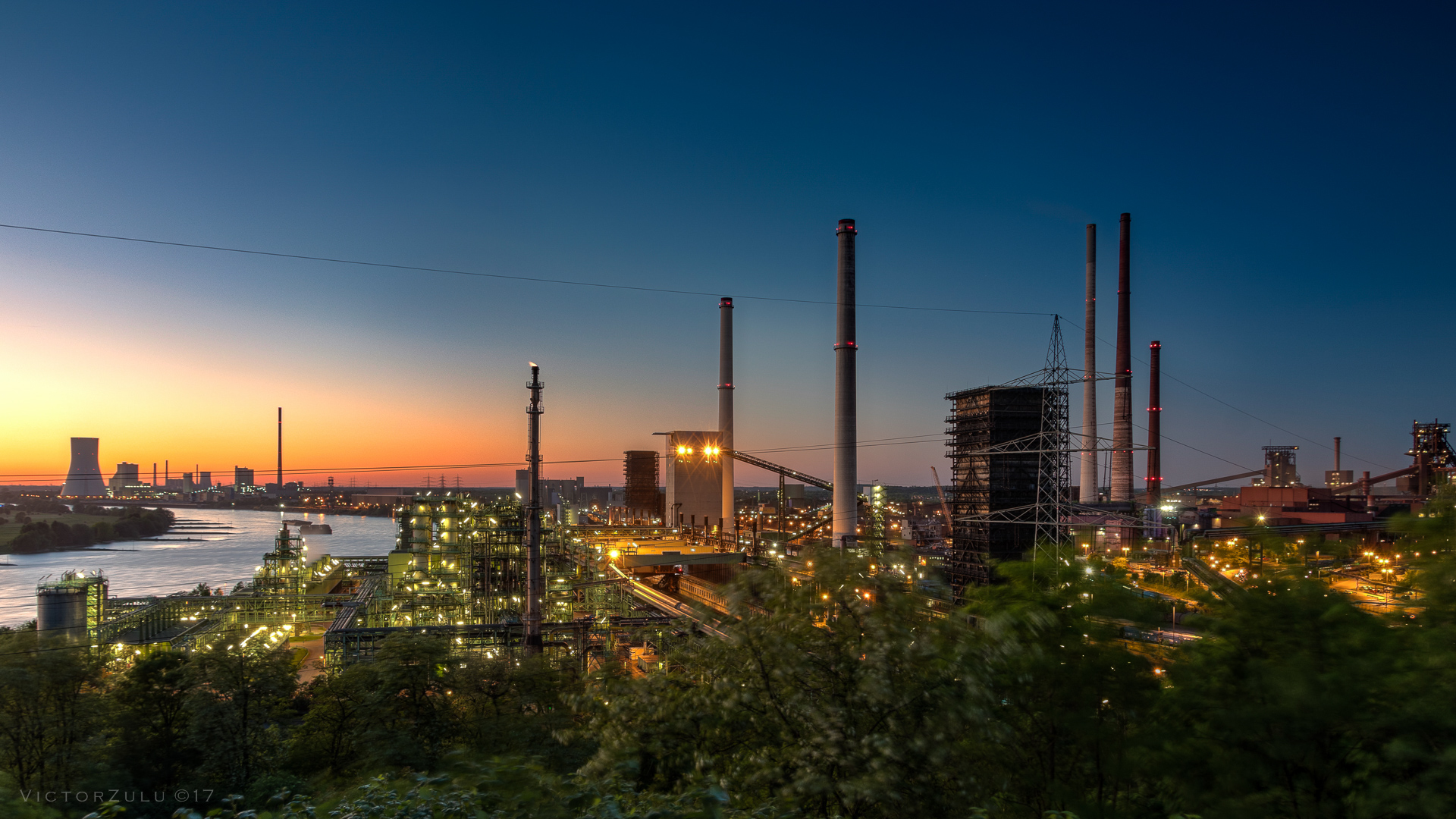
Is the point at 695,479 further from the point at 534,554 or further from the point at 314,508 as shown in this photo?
the point at 314,508

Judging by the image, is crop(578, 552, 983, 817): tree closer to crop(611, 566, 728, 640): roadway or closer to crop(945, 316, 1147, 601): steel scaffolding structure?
crop(611, 566, 728, 640): roadway

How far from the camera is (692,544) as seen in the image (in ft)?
147

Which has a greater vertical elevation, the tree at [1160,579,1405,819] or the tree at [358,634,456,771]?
the tree at [1160,579,1405,819]

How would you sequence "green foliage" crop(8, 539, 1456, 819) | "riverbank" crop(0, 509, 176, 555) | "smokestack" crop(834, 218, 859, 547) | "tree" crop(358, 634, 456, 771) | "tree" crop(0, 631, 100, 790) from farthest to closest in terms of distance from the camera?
"riverbank" crop(0, 509, 176, 555) → "smokestack" crop(834, 218, 859, 547) → "tree" crop(358, 634, 456, 771) → "tree" crop(0, 631, 100, 790) → "green foliage" crop(8, 539, 1456, 819)

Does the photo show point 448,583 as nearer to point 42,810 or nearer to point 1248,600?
point 42,810

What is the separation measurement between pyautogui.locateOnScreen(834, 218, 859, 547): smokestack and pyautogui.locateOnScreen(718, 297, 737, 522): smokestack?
15.8 metres

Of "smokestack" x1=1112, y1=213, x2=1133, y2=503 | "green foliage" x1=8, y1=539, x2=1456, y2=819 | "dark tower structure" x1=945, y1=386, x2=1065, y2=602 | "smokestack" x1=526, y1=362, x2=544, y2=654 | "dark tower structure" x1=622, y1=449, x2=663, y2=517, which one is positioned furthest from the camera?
"dark tower structure" x1=622, y1=449, x2=663, y2=517

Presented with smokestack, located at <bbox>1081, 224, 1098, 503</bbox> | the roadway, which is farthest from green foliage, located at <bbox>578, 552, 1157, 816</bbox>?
smokestack, located at <bbox>1081, 224, 1098, 503</bbox>

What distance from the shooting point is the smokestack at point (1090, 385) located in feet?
156

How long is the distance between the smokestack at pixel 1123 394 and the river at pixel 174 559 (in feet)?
189

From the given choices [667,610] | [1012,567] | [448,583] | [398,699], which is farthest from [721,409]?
[1012,567]

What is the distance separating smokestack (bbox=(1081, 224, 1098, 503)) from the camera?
47.5 metres

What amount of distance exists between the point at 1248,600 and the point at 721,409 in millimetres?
47584

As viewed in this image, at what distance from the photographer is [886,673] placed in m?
4.63
